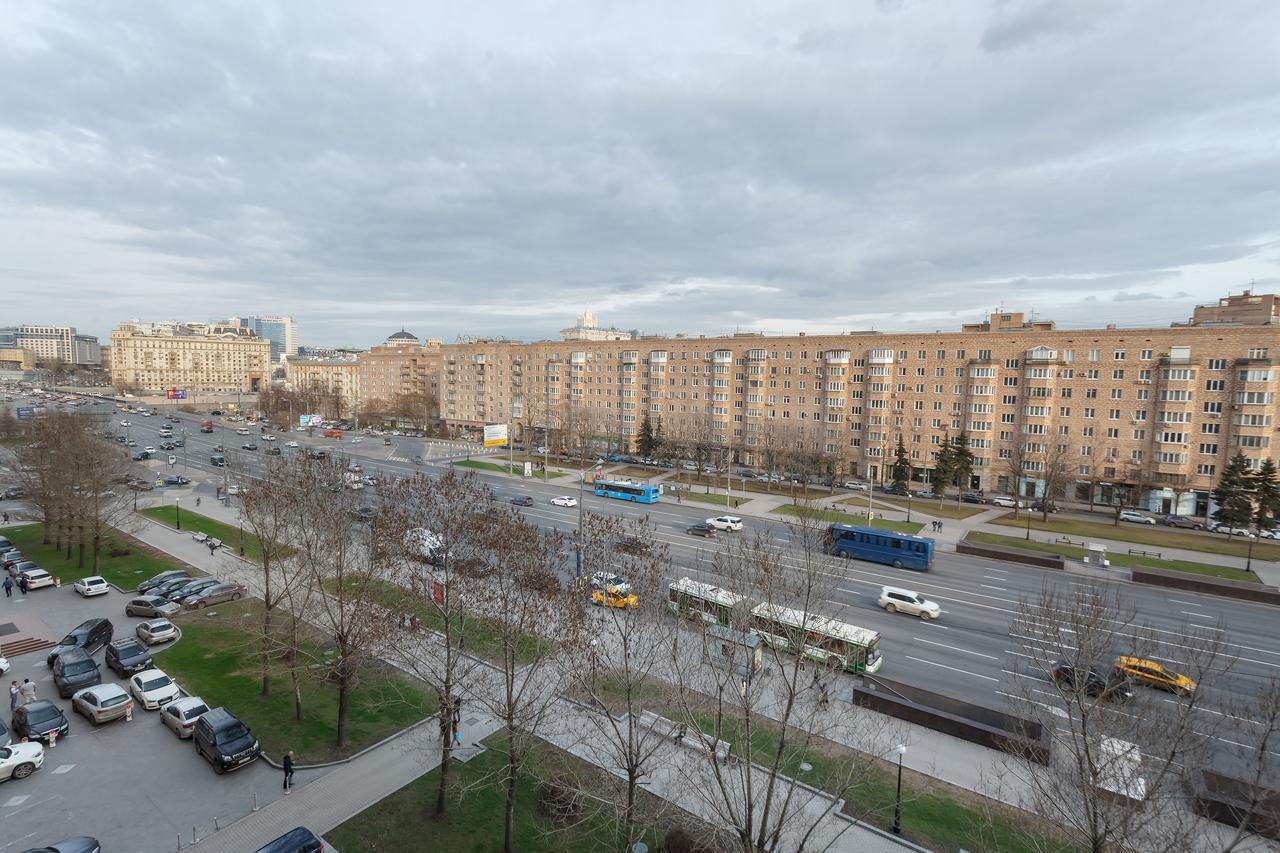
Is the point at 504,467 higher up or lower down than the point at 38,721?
higher up

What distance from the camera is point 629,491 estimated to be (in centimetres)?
5906

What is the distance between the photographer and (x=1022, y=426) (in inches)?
2520

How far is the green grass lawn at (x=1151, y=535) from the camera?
147ft

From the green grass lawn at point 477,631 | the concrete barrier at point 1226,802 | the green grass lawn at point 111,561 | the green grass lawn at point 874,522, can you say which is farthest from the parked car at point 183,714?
the green grass lawn at point 874,522

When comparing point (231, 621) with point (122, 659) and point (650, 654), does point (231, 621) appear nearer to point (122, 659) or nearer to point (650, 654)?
point (122, 659)

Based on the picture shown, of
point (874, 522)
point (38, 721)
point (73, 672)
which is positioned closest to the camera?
point (38, 721)

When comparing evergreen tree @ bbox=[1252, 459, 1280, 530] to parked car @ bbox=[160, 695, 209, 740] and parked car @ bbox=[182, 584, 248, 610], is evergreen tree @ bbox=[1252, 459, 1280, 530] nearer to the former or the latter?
parked car @ bbox=[160, 695, 209, 740]

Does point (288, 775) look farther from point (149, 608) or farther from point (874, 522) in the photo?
point (874, 522)

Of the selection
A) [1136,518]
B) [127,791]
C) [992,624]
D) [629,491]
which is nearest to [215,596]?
[127,791]

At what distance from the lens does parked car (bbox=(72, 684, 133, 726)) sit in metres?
19.8

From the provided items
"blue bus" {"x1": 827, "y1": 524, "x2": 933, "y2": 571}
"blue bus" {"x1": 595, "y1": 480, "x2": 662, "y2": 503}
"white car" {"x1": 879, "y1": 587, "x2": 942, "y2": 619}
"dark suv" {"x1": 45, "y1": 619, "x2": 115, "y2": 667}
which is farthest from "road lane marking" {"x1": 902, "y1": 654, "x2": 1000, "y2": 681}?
"blue bus" {"x1": 595, "y1": 480, "x2": 662, "y2": 503}

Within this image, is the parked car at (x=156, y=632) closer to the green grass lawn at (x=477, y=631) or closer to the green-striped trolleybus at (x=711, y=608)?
the green grass lawn at (x=477, y=631)

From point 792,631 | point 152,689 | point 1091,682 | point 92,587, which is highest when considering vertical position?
point 792,631

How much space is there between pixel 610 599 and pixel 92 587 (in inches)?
1261
